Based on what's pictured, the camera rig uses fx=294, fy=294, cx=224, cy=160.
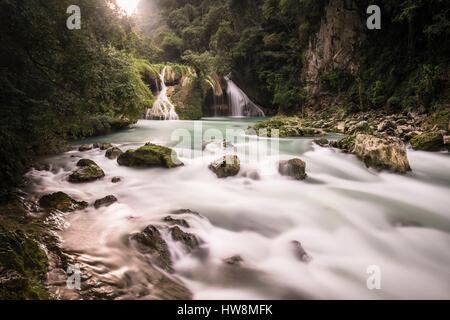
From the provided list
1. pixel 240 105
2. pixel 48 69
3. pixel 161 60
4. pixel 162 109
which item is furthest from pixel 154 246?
pixel 161 60

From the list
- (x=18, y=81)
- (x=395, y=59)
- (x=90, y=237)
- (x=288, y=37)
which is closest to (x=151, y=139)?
(x=18, y=81)

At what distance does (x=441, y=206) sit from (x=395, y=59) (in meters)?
11.3

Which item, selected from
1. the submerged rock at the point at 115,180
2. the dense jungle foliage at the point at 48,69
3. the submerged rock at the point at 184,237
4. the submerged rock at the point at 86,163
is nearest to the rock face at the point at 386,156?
the submerged rock at the point at 184,237

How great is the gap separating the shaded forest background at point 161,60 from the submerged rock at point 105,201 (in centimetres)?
146

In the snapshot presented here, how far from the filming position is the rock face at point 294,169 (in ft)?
22.6

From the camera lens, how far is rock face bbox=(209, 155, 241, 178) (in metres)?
7.03

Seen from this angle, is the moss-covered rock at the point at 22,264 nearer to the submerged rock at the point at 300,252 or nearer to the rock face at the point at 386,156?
the submerged rock at the point at 300,252

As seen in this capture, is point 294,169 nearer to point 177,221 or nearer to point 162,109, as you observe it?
point 177,221

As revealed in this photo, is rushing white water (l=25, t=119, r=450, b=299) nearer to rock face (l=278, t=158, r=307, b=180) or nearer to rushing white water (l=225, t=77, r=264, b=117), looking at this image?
rock face (l=278, t=158, r=307, b=180)

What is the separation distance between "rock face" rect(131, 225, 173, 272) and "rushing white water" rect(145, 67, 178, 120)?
16106mm

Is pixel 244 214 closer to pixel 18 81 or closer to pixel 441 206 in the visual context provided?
pixel 441 206

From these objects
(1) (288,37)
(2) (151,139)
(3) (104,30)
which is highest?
(1) (288,37)
